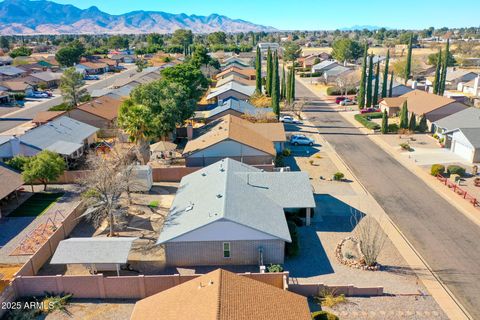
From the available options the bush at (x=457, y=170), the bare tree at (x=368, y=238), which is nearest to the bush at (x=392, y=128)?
the bush at (x=457, y=170)

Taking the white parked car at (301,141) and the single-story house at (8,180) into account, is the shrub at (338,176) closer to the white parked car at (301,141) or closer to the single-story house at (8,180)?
the white parked car at (301,141)

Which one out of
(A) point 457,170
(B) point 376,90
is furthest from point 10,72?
(A) point 457,170

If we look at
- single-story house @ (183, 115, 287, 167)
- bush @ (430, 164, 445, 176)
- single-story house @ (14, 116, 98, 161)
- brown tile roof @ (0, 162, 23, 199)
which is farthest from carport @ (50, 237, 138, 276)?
bush @ (430, 164, 445, 176)

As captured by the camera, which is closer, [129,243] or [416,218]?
[129,243]

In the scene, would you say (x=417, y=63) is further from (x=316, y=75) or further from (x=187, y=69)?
(x=187, y=69)

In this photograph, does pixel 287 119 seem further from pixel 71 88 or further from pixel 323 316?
pixel 323 316

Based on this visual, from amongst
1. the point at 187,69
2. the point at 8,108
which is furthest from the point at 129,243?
the point at 8,108
